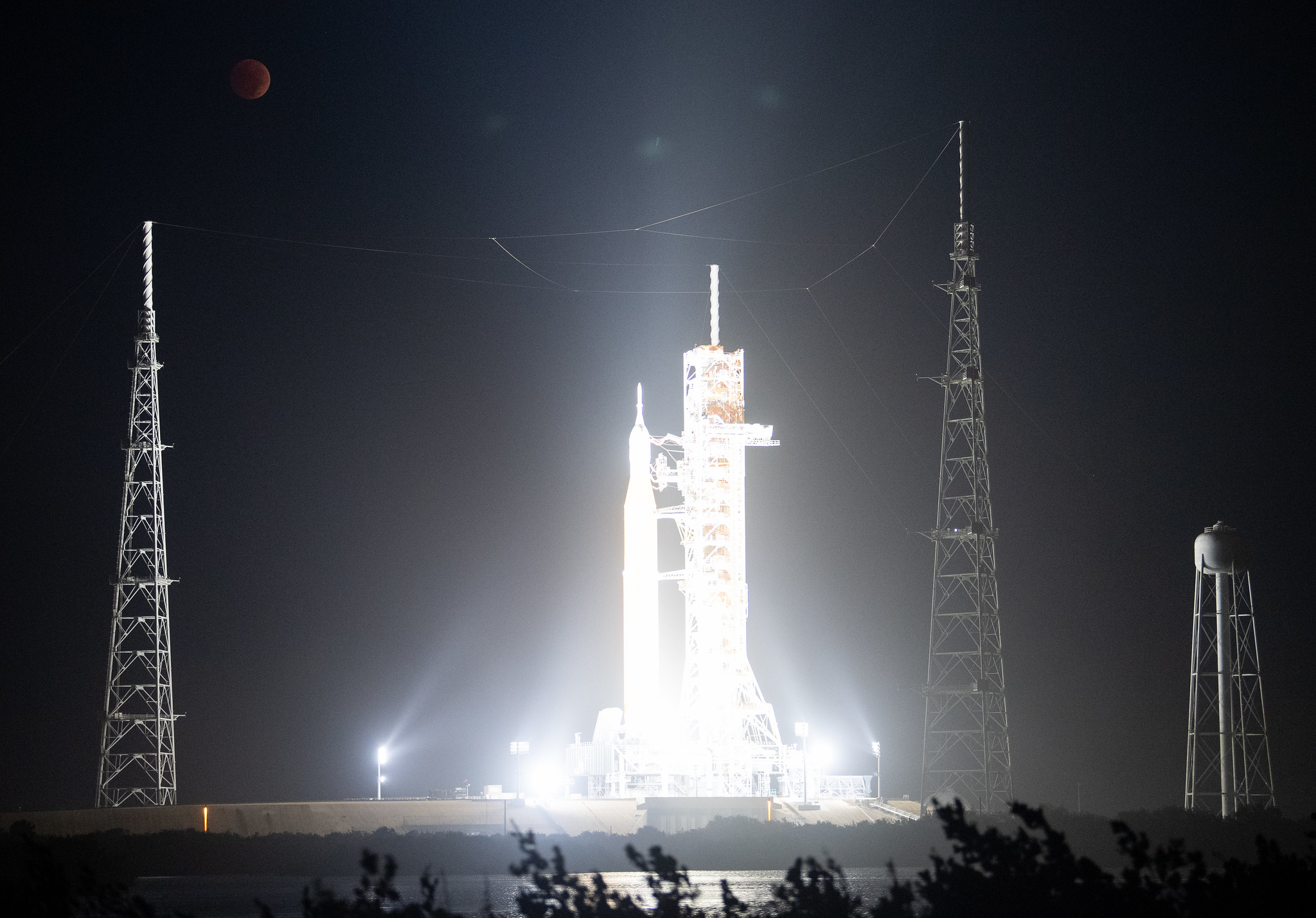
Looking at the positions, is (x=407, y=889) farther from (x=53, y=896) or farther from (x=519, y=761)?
(x=53, y=896)

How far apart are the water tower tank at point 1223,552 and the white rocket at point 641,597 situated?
12.7m

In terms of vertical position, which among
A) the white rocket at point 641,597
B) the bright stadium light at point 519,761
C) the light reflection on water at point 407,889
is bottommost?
the light reflection on water at point 407,889

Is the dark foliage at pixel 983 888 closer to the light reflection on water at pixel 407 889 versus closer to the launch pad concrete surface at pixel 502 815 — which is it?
the light reflection on water at pixel 407 889

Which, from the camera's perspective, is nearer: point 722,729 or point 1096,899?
point 1096,899

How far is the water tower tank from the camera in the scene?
32719mm

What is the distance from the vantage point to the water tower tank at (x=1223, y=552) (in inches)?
1288

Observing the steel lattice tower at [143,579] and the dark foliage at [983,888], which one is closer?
the dark foliage at [983,888]

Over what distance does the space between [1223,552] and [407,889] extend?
20941 millimetres

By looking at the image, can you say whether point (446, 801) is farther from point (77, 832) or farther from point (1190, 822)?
point (1190, 822)

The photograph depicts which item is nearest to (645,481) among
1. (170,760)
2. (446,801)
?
(446,801)

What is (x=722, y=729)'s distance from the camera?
36.8m

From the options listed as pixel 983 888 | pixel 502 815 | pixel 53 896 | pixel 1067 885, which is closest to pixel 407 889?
pixel 502 815

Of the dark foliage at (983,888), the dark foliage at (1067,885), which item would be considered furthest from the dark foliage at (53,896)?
the dark foliage at (1067,885)

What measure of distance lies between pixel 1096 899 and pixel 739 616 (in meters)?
26.7
